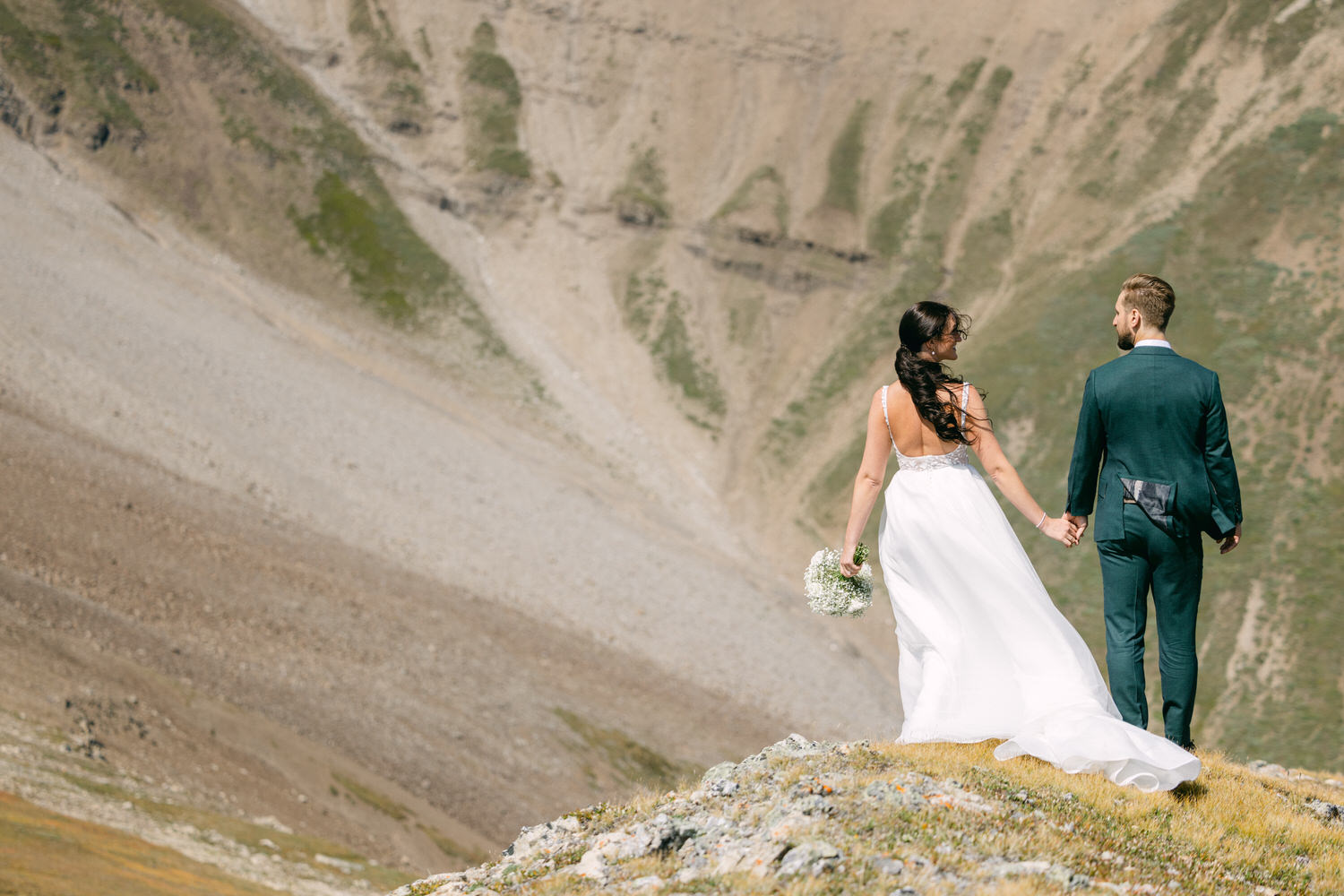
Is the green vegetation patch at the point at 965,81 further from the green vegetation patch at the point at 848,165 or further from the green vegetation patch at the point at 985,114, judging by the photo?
the green vegetation patch at the point at 848,165

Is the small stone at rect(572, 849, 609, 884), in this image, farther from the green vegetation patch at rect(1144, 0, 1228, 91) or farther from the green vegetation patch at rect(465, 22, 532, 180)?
the green vegetation patch at rect(465, 22, 532, 180)

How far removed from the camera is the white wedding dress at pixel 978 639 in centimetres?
916

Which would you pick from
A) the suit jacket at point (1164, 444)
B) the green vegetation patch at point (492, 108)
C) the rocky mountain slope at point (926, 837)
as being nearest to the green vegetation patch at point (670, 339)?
the green vegetation patch at point (492, 108)

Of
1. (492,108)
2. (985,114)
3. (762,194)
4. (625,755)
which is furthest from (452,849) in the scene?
(492,108)

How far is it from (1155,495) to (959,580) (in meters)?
1.79

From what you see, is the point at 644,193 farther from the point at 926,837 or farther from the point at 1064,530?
the point at 926,837

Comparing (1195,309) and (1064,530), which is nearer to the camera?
(1064,530)

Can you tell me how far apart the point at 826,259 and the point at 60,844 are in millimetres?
70534

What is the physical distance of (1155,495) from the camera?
31.2ft

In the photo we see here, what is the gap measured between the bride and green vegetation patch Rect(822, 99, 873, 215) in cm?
7594

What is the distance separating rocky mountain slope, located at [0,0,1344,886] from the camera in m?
36.9

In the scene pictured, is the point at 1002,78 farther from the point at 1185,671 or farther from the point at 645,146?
the point at 1185,671

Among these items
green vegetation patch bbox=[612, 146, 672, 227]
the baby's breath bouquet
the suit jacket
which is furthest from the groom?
green vegetation patch bbox=[612, 146, 672, 227]

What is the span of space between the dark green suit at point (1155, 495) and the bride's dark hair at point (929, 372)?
1.14 m
